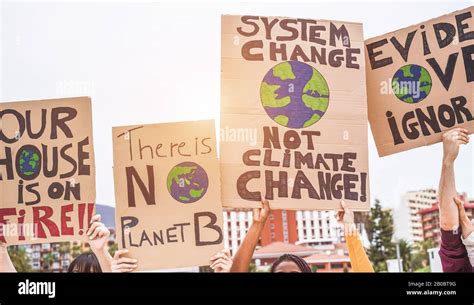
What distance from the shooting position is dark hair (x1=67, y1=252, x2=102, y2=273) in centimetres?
206

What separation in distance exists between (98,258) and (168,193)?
33 cm

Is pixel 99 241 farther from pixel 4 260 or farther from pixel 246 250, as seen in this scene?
pixel 246 250

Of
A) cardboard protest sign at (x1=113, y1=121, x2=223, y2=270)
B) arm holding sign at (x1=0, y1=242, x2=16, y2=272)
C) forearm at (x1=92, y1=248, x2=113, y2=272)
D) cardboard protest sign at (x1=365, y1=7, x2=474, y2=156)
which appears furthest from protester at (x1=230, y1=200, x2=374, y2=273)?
arm holding sign at (x1=0, y1=242, x2=16, y2=272)

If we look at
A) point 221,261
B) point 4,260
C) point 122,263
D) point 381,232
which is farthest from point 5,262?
point 381,232

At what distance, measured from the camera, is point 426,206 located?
308 cm

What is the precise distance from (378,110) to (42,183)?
1.23m

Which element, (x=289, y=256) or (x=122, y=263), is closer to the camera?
(x=122, y=263)

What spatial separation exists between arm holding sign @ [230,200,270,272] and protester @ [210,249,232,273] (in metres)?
0.03

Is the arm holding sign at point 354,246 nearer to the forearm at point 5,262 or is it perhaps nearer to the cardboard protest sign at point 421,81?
the cardboard protest sign at point 421,81

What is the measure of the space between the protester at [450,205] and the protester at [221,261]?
0.78 meters

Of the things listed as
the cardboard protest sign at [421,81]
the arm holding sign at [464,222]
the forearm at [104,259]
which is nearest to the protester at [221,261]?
the forearm at [104,259]

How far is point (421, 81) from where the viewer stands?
7.15 feet

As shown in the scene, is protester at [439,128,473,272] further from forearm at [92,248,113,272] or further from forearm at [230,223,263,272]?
forearm at [92,248,113,272]
